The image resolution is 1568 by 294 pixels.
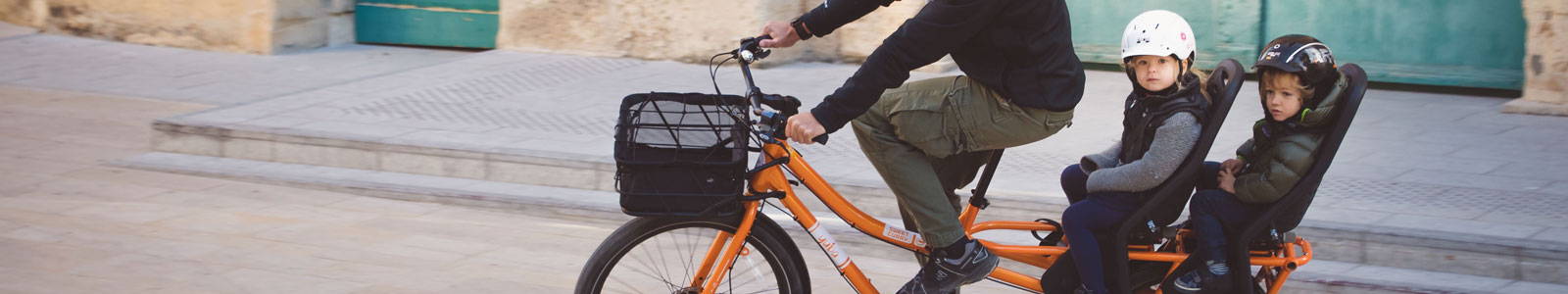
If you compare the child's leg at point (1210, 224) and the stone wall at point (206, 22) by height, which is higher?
the child's leg at point (1210, 224)

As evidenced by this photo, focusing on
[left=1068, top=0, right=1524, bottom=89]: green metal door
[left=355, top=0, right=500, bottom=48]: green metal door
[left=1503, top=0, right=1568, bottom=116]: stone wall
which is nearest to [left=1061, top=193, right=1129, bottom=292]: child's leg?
[left=1503, top=0, right=1568, bottom=116]: stone wall

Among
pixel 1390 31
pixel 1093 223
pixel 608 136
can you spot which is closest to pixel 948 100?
pixel 1093 223

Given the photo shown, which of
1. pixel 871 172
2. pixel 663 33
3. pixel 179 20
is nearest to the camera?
pixel 871 172

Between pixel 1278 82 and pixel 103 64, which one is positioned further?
pixel 103 64

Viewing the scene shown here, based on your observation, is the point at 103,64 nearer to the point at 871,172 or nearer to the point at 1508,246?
the point at 871,172

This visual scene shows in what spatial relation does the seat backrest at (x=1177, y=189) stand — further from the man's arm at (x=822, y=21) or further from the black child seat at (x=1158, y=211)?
the man's arm at (x=822, y=21)

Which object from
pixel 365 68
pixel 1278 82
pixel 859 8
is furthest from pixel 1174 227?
pixel 365 68

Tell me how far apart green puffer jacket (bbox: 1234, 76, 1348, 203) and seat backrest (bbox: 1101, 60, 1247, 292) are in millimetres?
121

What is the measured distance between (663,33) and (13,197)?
12.6ft

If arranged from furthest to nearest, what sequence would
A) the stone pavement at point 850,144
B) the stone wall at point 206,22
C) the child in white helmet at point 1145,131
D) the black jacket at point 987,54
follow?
the stone wall at point 206,22 → the stone pavement at point 850,144 → the child in white helmet at point 1145,131 → the black jacket at point 987,54

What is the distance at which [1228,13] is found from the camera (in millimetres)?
8445

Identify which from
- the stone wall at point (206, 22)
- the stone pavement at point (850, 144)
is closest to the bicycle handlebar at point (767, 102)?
the stone pavement at point (850, 144)

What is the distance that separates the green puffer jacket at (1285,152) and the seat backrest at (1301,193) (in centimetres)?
2

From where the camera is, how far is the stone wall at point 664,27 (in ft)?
29.1
